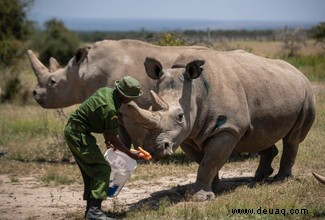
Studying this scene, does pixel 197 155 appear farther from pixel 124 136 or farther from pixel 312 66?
pixel 312 66

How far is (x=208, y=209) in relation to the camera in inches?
290

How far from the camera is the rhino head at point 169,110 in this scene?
24.6 ft

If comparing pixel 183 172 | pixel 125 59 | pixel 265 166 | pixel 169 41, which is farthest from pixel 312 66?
pixel 265 166

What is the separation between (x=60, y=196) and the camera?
29.5 ft

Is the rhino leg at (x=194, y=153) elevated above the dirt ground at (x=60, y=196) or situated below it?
above

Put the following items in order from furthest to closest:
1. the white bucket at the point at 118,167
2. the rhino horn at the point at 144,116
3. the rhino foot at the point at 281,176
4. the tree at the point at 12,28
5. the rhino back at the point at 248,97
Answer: the tree at the point at 12,28 < the rhino foot at the point at 281,176 < the rhino back at the point at 248,97 < the white bucket at the point at 118,167 < the rhino horn at the point at 144,116

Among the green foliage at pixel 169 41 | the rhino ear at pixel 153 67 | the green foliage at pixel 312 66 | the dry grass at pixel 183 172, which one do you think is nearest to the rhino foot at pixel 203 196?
the dry grass at pixel 183 172

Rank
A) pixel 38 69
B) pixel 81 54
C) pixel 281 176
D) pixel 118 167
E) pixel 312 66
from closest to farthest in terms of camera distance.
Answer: pixel 118 167, pixel 281 176, pixel 81 54, pixel 38 69, pixel 312 66

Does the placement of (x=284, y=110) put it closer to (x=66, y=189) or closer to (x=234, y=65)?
(x=234, y=65)

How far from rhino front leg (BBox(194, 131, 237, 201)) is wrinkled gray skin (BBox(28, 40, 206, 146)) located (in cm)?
259

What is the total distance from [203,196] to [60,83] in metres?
4.61

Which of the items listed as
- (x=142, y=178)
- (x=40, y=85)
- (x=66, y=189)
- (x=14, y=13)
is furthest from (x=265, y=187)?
(x=14, y=13)

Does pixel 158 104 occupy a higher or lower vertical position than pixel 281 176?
higher

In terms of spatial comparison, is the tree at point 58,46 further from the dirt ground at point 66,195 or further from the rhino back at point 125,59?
the dirt ground at point 66,195
